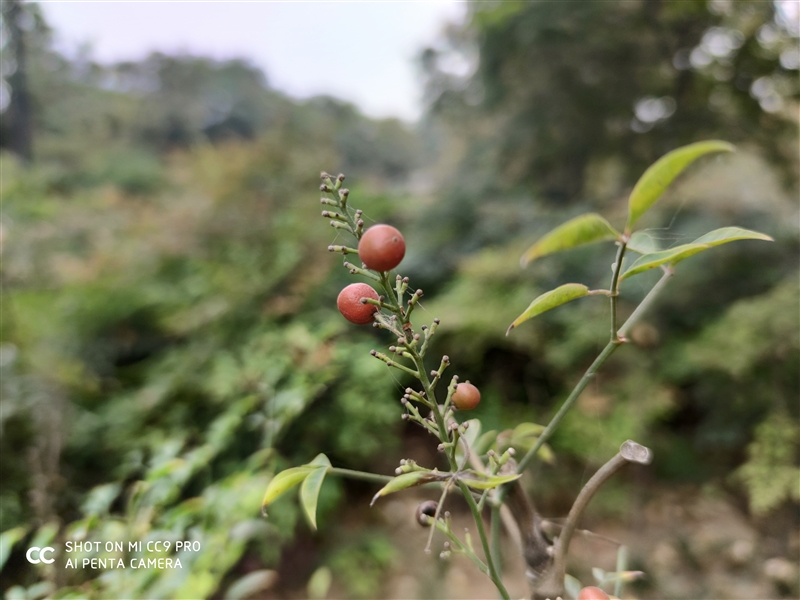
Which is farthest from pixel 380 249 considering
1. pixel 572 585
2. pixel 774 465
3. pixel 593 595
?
pixel 774 465

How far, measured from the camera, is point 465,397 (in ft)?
1.02

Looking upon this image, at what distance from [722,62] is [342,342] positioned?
237 cm

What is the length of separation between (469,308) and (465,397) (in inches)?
63.0

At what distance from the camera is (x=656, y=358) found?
73.7 inches

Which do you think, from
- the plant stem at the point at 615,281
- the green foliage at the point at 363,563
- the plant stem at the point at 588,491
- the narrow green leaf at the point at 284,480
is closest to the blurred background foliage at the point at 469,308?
Answer: the green foliage at the point at 363,563

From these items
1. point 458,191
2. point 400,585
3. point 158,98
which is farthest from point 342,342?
point 158,98

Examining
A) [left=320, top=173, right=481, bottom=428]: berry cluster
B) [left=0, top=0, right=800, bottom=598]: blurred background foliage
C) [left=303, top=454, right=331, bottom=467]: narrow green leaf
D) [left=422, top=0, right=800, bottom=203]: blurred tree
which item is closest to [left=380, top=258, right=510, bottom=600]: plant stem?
[left=320, top=173, right=481, bottom=428]: berry cluster

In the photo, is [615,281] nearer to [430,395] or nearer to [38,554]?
[430,395]

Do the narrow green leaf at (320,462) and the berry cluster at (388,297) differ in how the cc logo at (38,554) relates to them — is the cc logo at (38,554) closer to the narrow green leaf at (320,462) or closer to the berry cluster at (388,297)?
the narrow green leaf at (320,462)

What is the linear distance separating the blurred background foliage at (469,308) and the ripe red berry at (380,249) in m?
0.67

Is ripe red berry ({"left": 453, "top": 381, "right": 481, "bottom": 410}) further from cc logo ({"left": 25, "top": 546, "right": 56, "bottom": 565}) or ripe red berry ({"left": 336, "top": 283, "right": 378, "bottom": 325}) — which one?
cc logo ({"left": 25, "top": 546, "right": 56, "bottom": 565})

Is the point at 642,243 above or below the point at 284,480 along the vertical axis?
above

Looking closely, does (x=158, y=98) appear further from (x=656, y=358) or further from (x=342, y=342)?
(x=656, y=358)

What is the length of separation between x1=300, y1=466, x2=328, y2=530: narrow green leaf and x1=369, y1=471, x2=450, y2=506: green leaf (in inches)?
2.1
